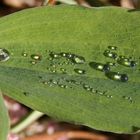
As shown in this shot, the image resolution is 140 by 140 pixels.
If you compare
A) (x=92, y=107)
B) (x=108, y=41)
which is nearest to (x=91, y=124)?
(x=92, y=107)

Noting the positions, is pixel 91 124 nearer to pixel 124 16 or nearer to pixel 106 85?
pixel 106 85

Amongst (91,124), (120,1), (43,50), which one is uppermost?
(120,1)

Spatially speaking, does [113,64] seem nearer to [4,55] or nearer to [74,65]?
[74,65]

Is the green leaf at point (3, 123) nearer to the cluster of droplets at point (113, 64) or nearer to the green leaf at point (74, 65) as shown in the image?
the green leaf at point (74, 65)

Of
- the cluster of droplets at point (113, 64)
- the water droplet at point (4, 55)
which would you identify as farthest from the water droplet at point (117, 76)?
the water droplet at point (4, 55)

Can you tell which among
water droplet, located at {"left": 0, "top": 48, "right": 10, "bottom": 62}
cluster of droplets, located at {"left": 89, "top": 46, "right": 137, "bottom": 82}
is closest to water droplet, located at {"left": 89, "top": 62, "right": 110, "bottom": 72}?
cluster of droplets, located at {"left": 89, "top": 46, "right": 137, "bottom": 82}

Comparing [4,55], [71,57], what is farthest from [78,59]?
[4,55]

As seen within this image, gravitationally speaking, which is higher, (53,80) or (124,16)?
(124,16)

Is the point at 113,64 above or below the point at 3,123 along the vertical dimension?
above
